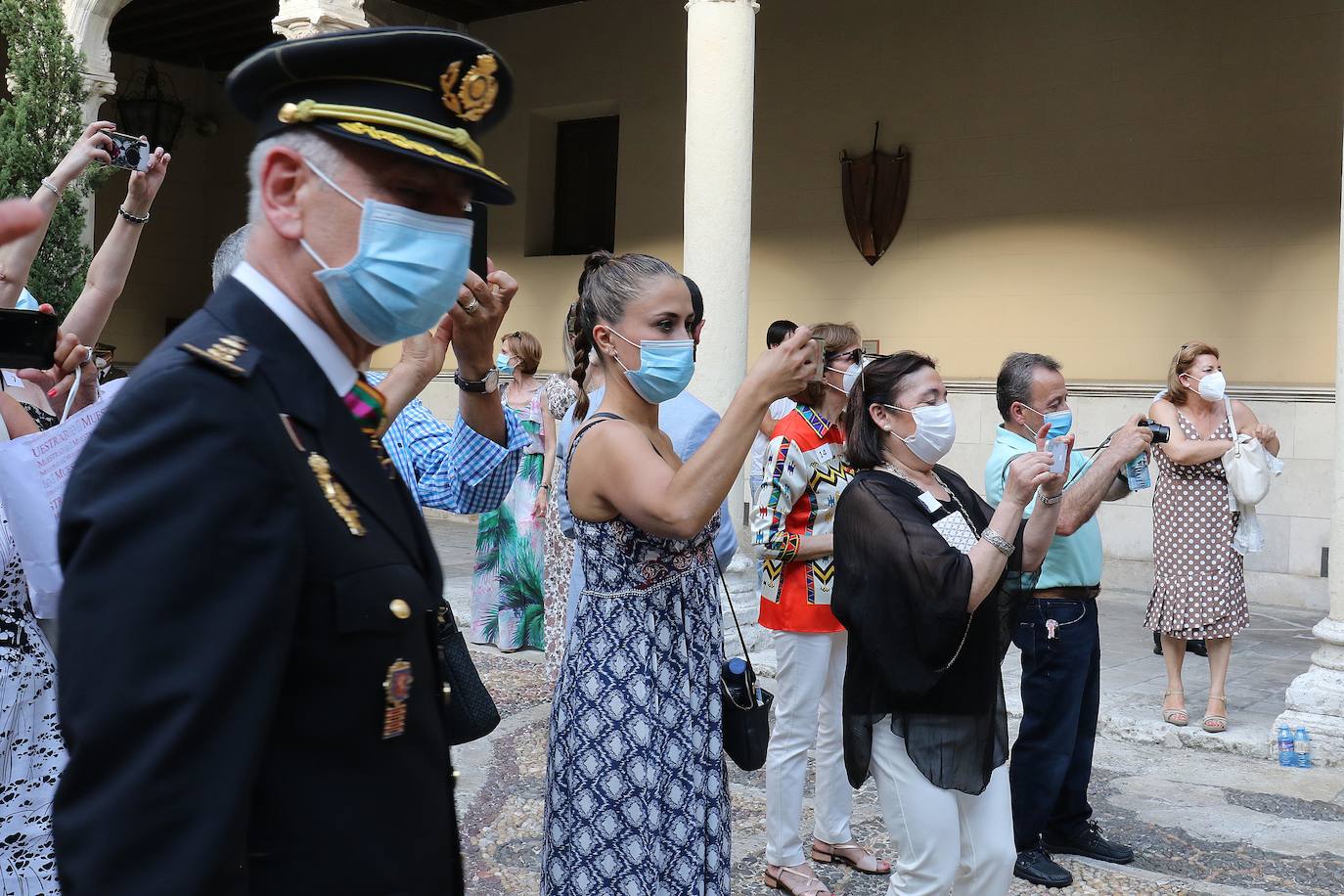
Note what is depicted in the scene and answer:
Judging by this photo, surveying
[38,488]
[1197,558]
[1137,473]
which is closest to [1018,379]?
[1137,473]

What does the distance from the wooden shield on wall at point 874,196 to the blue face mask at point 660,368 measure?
9325 millimetres

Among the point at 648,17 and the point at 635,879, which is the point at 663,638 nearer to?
the point at 635,879

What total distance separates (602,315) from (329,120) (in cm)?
160

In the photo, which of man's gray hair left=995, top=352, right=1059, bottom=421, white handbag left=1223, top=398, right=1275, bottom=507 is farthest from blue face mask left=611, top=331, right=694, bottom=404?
white handbag left=1223, top=398, right=1275, bottom=507

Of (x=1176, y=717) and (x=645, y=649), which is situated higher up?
(x=645, y=649)

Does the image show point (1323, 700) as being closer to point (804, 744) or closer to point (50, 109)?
point (804, 744)

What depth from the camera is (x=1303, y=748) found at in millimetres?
5812

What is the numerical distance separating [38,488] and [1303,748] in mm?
5460

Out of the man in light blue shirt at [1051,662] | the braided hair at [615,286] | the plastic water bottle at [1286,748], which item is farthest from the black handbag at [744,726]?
the plastic water bottle at [1286,748]

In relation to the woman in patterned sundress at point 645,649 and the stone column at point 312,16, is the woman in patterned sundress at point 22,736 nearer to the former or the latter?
the woman in patterned sundress at point 645,649

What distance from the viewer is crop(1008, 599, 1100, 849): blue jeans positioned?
173 inches

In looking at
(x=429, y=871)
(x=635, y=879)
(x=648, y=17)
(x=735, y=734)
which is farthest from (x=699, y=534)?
(x=648, y=17)

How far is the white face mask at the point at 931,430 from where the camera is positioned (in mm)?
3311

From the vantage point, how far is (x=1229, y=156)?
10211 mm
